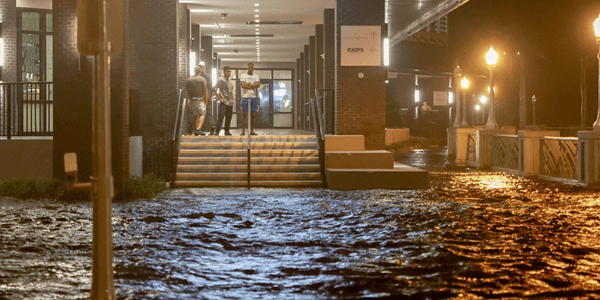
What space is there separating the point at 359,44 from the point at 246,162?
4.89 m

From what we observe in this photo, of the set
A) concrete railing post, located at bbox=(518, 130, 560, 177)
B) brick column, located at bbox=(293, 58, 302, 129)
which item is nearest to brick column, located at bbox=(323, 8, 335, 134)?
concrete railing post, located at bbox=(518, 130, 560, 177)

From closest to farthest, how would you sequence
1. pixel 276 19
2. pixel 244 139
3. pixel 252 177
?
pixel 252 177, pixel 244 139, pixel 276 19

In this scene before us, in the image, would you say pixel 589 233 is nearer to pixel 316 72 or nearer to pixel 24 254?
pixel 24 254

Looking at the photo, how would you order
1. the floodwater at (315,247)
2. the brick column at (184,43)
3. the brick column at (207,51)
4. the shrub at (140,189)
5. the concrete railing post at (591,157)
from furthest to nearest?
the brick column at (207,51) → the brick column at (184,43) → the concrete railing post at (591,157) → the shrub at (140,189) → the floodwater at (315,247)

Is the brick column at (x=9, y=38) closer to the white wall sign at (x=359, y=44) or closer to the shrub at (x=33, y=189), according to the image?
the shrub at (x=33, y=189)

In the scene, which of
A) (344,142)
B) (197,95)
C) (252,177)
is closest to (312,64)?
(344,142)

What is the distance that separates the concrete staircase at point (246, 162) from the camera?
14016 millimetres

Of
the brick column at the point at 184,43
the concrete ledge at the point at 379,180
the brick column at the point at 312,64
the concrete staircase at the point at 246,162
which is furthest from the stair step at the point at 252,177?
the brick column at the point at 312,64

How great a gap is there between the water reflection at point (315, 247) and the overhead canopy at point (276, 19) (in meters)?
9.45

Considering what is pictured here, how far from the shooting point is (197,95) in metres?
16.3

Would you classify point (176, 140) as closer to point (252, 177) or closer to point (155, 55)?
point (252, 177)

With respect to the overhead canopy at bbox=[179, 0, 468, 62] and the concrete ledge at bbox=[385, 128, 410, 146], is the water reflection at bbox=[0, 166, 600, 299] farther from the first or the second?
the concrete ledge at bbox=[385, 128, 410, 146]

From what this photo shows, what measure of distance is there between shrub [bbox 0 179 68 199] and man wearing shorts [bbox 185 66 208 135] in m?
5.02

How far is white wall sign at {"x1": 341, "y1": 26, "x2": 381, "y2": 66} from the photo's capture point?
1746 centimetres
